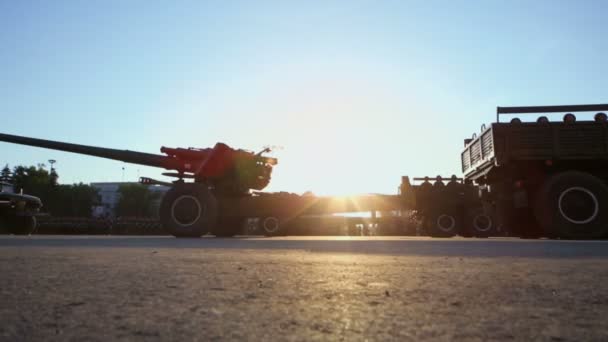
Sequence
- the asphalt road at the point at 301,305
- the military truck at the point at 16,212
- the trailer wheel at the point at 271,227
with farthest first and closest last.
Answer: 1. the military truck at the point at 16,212
2. the trailer wheel at the point at 271,227
3. the asphalt road at the point at 301,305

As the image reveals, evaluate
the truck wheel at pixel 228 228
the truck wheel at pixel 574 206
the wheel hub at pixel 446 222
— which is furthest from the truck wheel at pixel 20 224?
the truck wheel at pixel 574 206

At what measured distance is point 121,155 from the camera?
1026 cm

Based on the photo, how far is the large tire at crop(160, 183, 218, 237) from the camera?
8.81 m

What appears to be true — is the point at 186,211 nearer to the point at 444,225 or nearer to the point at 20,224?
the point at 444,225

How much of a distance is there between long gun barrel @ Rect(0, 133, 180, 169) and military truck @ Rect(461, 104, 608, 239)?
5885 mm

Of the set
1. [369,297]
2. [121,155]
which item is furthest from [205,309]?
[121,155]

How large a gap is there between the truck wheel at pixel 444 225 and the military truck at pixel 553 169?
2696 millimetres

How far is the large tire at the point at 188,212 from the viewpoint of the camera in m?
8.81

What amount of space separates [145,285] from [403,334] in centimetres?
107

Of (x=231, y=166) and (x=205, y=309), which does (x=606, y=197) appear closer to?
(x=231, y=166)

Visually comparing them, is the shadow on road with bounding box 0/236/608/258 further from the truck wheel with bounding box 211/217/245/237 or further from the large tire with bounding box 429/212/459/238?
the large tire with bounding box 429/212/459/238

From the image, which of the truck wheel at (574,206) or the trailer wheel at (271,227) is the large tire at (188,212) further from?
the truck wheel at (574,206)

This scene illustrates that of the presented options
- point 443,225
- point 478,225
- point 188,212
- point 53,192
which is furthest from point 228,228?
point 53,192

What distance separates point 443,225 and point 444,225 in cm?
3
